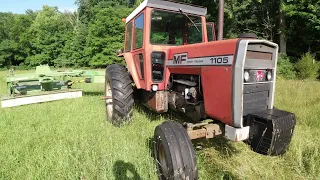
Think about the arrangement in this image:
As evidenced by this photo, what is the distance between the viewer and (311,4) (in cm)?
1374

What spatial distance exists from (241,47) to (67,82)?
618 cm

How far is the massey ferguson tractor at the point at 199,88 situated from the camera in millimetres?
2459

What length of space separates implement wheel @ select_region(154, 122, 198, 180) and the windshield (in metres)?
1.88

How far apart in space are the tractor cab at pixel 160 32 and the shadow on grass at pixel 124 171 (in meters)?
1.44

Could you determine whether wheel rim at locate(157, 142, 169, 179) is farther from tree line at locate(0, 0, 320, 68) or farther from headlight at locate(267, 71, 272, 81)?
tree line at locate(0, 0, 320, 68)

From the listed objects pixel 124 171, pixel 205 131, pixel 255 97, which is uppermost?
pixel 255 97

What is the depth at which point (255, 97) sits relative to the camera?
9.09 feet

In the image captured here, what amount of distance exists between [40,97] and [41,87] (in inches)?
24.6

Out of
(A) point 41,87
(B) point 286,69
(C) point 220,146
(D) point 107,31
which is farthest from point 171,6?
(D) point 107,31

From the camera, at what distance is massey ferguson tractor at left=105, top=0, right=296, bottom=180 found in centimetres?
246

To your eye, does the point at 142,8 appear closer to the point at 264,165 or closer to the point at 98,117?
the point at 98,117

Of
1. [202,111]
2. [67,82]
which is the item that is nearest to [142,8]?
[202,111]

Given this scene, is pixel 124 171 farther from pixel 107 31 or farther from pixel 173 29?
pixel 107 31

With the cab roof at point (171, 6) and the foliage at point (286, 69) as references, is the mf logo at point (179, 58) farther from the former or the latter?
the foliage at point (286, 69)
